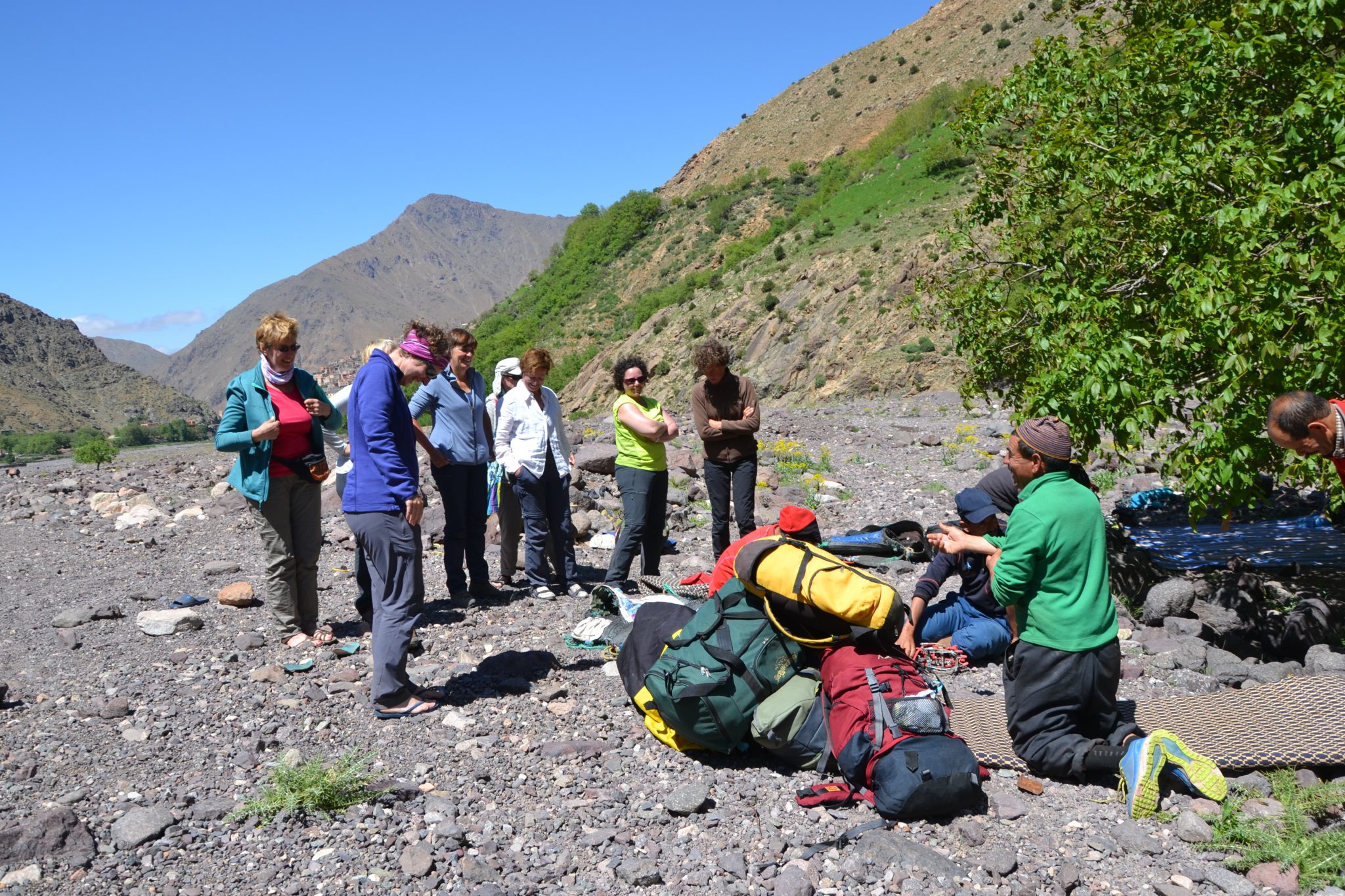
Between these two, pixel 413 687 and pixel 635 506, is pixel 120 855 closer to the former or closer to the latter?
pixel 413 687

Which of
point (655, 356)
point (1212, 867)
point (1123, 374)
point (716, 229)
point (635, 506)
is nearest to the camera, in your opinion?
point (1212, 867)

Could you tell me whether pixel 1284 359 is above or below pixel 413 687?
above

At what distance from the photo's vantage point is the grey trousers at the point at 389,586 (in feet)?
15.3

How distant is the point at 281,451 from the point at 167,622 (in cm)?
207

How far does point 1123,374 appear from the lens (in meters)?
5.93

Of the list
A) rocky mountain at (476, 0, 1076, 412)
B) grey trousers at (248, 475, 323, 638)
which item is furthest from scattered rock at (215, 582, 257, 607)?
rocky mountain at (476, 0, 1076, 412)

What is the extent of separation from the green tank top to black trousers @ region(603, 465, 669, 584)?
0.17ft

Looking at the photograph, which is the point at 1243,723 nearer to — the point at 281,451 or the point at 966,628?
the point at 966,628

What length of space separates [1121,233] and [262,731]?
7207 mm

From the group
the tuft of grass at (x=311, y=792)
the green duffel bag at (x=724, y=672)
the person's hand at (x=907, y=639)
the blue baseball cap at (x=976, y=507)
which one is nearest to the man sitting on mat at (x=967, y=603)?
the blue baseball cap at (x=976, y=507)

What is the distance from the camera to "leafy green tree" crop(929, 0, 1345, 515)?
523 cm

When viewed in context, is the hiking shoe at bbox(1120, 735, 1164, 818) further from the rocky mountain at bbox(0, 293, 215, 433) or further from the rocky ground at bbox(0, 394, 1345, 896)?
the rocky mountain at bbox(0, 293, 215, 433)

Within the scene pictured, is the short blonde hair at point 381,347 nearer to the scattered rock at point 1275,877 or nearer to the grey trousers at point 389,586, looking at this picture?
the grey trousers at point 389,586

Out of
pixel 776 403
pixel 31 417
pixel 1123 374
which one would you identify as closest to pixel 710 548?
pixel 1123 374
